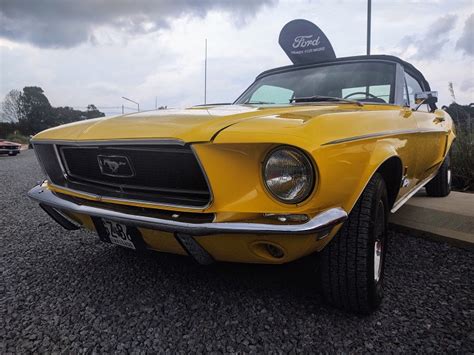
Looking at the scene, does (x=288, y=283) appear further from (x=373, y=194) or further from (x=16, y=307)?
(x=16, y=307)

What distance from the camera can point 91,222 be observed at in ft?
6.64

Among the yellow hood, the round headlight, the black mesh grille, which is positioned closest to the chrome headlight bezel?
the round headlight

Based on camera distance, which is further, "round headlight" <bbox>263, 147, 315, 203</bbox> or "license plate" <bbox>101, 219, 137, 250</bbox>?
"license plate" <bbox>101, 219, 137, 250</bbox>

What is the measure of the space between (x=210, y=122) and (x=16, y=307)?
Answer: 56.3 inches

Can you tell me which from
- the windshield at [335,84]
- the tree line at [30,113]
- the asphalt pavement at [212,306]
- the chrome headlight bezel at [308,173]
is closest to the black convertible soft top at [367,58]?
the windshield at [335,84]

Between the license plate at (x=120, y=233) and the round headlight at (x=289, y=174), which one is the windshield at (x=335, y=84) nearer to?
the round headlight at (x=289, y=174)

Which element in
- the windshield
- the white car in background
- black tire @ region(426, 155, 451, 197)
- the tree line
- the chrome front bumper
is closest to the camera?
the chrome front bumper

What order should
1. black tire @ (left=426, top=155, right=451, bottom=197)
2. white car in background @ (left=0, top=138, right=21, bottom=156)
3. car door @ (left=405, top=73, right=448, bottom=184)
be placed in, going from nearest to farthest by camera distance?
car door @ (left=405, top=73, right=448, bottom=184), black tire @ (left=426, top=155, right=451, bottom=197), white car in background @ (left=0, top=138, right=21, bottom=156)

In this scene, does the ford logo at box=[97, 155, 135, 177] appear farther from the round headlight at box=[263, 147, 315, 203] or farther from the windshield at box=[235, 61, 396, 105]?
the windshield at box=[235, 61, 396, 105]

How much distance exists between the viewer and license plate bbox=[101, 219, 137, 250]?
185cm

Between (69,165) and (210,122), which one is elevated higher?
(210,122)

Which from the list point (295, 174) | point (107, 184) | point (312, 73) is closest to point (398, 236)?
point (312, 73)

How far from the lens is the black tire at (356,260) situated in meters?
1.71

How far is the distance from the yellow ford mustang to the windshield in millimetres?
563
